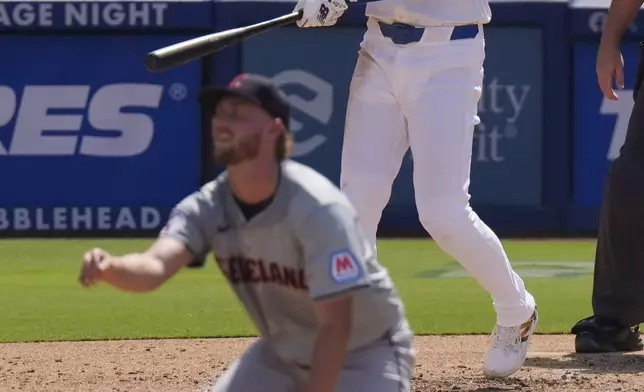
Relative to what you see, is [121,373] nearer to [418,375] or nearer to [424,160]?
[418,375]

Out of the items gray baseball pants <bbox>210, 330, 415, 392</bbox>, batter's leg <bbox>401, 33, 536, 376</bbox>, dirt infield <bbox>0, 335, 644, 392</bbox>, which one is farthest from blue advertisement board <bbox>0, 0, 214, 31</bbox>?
gray baseball pants <bbox>210, 330, 415, 392</bbox>

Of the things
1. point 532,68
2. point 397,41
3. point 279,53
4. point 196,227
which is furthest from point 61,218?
point 196,227

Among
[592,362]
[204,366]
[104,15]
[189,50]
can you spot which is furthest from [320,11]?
[104,15]

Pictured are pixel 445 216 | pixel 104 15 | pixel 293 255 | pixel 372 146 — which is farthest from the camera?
pixel 104 15

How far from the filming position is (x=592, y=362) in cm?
593

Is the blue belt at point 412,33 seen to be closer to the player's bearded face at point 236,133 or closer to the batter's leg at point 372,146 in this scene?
the batter's leg at point 372,146

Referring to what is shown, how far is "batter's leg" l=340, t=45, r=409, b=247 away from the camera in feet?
16.9

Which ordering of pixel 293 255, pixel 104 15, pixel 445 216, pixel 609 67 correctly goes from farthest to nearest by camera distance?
pixel 104 15 → pixel 609 67 → pixel 445 216 → pixel 293 255

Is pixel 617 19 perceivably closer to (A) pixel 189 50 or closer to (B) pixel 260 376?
(A) pixel 189 50

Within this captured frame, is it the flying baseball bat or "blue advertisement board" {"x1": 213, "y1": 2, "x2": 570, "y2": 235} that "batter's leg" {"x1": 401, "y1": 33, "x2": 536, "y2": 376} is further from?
"blue advertisement board" {"x1": 213, "y1": 2, "x2": 570, "y2": 235}

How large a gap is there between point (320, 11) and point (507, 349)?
140 cm

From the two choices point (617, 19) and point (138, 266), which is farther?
point (617, 19)

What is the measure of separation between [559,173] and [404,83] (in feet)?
23.9

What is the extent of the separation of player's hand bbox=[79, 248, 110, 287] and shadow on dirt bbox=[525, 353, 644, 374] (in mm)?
2817
